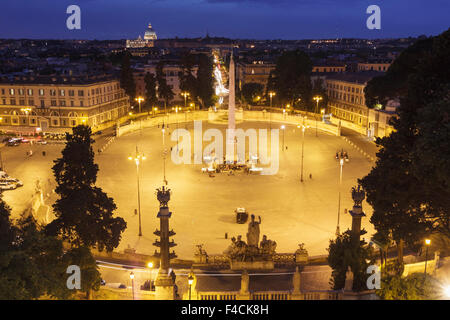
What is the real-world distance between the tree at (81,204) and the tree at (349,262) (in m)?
11.3

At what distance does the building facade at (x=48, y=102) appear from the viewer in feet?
215

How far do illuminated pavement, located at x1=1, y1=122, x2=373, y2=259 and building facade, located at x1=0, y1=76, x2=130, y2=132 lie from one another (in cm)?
1206

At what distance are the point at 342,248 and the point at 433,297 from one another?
4.66 meters

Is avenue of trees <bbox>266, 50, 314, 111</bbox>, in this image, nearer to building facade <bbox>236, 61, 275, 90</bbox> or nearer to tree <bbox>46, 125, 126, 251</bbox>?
building facade <bbox>236, 61, 275, 90</bbox>

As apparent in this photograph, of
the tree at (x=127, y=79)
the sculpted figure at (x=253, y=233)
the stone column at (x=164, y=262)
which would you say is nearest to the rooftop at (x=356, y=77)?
the tree at (x=127, y=79)

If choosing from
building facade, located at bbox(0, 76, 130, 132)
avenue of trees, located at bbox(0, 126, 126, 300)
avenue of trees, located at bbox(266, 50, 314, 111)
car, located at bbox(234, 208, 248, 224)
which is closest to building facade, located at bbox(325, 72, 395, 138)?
avenue of trees, located at bbox(266, 50, 314, 111)

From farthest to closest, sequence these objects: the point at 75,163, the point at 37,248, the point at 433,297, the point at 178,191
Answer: the point at 178,191 → the point at 75,163 → the point at 37,248 → the point at 433,297

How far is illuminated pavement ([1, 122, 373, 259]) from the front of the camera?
2841cm

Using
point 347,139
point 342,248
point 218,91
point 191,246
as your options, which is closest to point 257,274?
point 342,248

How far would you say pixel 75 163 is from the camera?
23.5 m

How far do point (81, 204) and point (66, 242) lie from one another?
14.8ft

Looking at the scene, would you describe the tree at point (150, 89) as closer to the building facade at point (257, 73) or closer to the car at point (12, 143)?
the car at point (12, 143)

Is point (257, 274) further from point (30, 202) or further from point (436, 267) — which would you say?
point (30, 202)

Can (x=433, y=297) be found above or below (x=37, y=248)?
below
